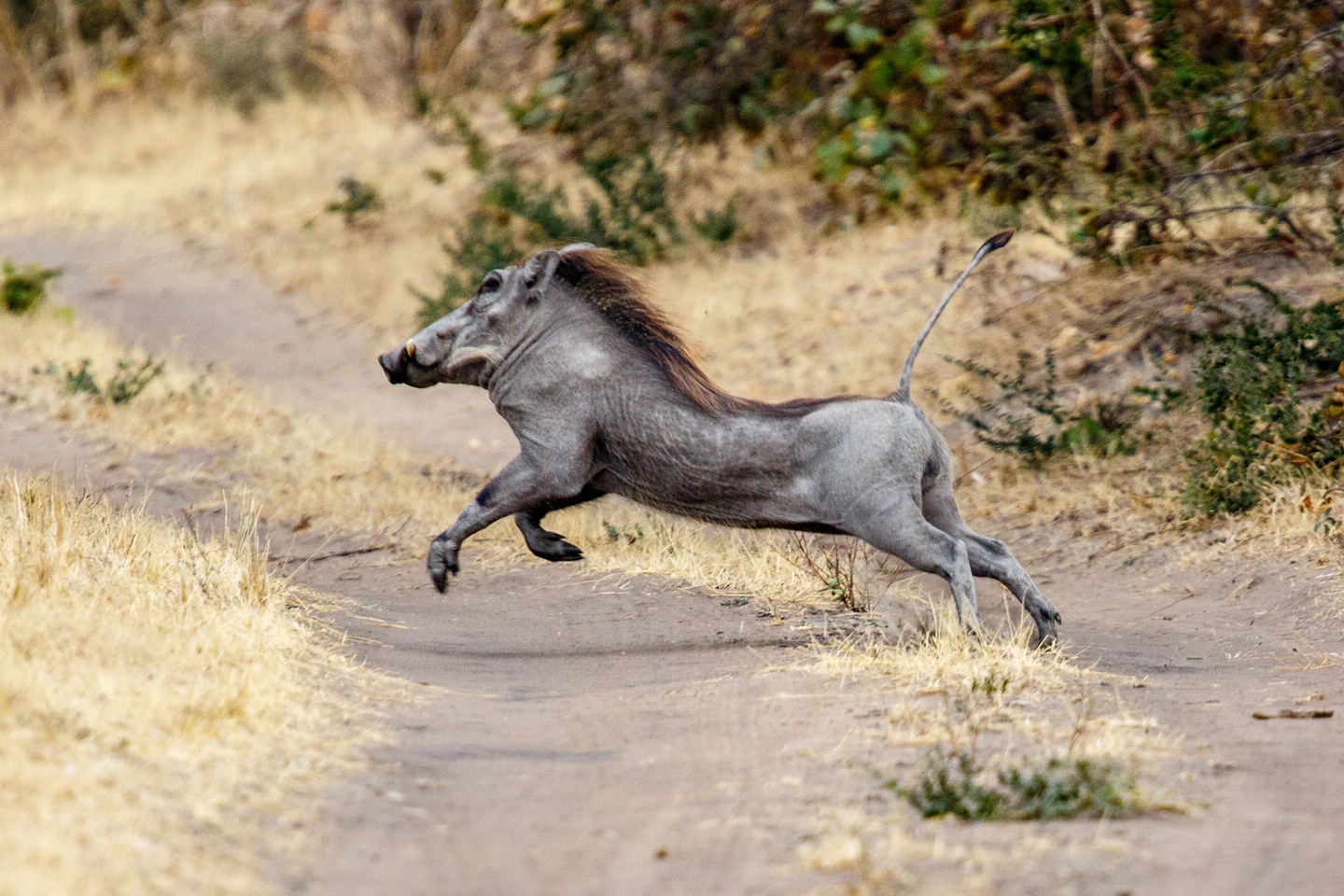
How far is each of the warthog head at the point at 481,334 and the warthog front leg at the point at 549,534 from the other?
0.59 m

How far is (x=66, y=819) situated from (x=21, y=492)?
3208mm

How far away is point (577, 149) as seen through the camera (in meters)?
14.4

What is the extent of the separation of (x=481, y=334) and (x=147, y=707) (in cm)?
253

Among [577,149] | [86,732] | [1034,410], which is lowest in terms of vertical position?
[1034,410]

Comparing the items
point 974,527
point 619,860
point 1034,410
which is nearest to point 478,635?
point 619,860

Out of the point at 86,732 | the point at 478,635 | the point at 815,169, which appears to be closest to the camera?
the point at 86,732

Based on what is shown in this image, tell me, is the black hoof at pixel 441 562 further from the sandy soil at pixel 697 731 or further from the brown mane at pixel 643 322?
the brown mane at pixel 643 322

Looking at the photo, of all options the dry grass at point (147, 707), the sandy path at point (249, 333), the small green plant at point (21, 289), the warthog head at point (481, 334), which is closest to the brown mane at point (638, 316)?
the warthog head at point (481, 334)

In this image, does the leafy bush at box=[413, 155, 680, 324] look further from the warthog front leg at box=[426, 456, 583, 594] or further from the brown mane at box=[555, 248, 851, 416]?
the warthog front leg at box=[426, 456, 583, 594]

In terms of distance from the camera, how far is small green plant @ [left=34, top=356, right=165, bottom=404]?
10039 mm

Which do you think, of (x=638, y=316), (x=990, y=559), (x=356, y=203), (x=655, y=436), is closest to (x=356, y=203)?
(x=356, y=203)

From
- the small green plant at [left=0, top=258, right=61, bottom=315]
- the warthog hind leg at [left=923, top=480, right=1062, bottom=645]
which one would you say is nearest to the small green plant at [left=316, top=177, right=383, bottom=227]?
the small green plant at [left=0, top=258, right=61, bottom=315]

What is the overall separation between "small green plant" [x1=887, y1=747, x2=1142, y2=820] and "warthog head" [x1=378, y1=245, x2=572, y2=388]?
287cm

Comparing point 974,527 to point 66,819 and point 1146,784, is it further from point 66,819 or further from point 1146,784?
point 66,819
